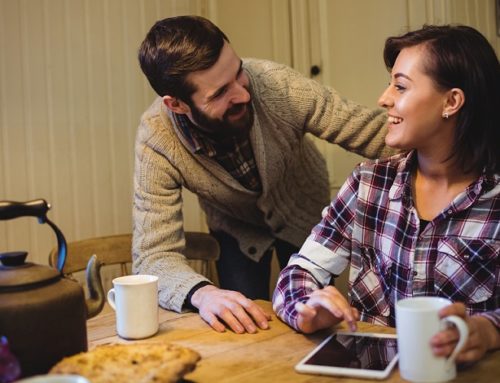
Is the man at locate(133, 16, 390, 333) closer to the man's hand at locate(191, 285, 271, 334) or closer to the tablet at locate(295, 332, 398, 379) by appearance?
the man's hand at locate(191, 285, 271, 334)

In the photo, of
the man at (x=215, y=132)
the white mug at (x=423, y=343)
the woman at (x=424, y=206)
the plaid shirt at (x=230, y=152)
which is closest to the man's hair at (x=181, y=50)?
the man at (x=215, y=132)

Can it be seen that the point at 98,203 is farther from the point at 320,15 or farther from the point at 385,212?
the point at 385,212

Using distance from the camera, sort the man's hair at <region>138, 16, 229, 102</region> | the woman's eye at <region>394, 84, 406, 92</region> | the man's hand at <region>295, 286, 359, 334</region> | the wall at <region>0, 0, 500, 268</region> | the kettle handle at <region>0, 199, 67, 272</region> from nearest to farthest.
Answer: the kettle handle at <region>0, 199, 67, 272</region> < the man's hand at <region>295, 286, 359, 334</region> < the woman's eye at <region>394, 84, 406, 92</region> < the man's hair at <region>138, 16, 229, 102</region> < the wall at <region>0, 0, 500, 268</region>

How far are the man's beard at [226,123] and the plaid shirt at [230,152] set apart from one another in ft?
0.09

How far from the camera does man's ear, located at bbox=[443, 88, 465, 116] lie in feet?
3.92

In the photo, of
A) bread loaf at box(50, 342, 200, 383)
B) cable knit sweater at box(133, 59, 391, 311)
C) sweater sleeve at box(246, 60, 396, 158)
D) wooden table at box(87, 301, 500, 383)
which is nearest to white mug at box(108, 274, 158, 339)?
wooden table at box(87, 301, 500, 383)

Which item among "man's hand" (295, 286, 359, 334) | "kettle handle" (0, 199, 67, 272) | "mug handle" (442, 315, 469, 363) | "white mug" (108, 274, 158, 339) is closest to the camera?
"mug handle" (442, 315, 469, 363)

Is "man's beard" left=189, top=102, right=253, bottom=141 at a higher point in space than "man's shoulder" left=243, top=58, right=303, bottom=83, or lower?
lower

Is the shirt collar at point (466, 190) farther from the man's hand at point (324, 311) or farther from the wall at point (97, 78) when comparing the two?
the wall at point (97, 78)

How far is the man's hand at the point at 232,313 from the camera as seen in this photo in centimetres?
116

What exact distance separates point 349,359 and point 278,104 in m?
0.96

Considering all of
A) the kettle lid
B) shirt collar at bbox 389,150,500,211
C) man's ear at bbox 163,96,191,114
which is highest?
man's ear at bbox 163,96,191,114

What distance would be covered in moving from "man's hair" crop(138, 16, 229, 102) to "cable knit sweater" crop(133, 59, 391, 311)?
0.51 feet

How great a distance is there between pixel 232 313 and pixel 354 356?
0.32m
